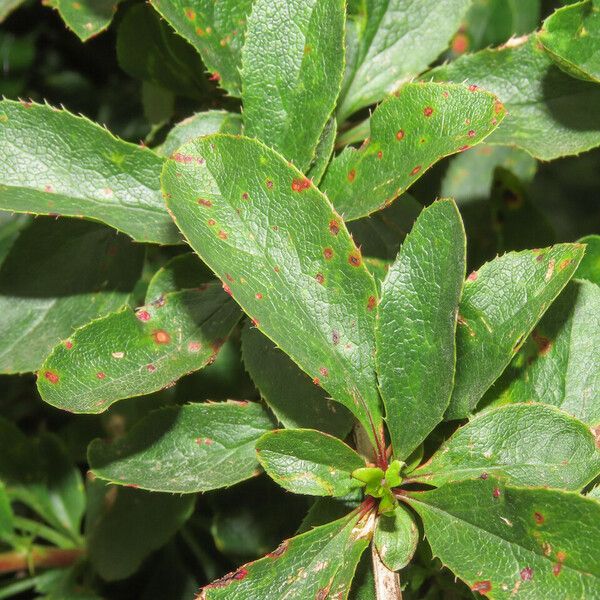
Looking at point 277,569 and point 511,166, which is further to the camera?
point 511,166

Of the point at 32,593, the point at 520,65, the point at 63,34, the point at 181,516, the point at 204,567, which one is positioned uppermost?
the point at 520,65

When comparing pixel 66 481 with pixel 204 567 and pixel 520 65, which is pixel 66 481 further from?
pixel 520 65

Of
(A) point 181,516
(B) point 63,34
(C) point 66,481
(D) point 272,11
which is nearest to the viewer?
(D) point 272,11

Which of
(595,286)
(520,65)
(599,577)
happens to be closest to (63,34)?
(520,65)

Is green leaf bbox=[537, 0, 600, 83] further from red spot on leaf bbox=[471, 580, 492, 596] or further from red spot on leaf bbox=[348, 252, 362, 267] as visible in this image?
red spot on leaf bbox=[471, 580, 492, 596]

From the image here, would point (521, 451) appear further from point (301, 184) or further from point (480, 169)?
point (480, 169)

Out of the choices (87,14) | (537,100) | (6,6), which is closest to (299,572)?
(537,100)
